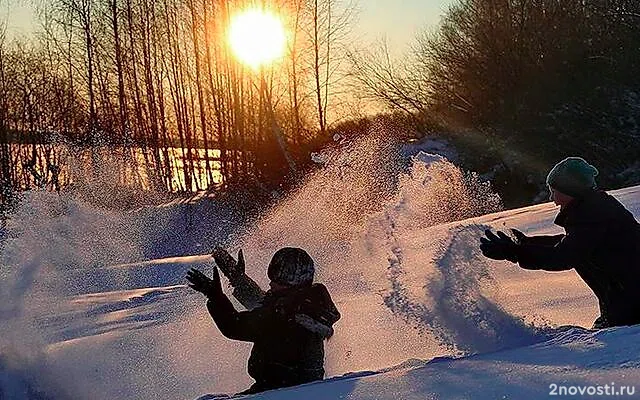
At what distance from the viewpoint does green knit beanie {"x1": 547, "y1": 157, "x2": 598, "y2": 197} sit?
13.2 feet

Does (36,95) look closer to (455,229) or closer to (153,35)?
(153,35)

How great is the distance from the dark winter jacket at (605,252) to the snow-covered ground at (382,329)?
0.32m

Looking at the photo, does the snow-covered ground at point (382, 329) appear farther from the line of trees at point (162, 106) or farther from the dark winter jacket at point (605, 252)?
the line of trees at point (162, 106)

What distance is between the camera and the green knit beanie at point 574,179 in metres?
4.02

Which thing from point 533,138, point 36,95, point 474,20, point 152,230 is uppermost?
point 474,20

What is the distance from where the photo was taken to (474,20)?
30.5m

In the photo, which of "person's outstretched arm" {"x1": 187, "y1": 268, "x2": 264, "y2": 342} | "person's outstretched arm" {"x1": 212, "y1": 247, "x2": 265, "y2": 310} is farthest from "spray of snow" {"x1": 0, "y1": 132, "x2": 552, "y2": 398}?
"person's outstretched arm" {"x1": 187, "y1": 268, "x2": 264, "y2": 342}

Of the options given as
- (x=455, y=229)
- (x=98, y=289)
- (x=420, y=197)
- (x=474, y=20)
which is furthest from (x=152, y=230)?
(x=455, y=229)

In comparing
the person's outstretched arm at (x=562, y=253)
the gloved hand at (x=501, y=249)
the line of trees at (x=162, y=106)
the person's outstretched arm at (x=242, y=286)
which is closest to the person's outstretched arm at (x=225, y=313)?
the person's outstretched arm at (x=242, y=286)

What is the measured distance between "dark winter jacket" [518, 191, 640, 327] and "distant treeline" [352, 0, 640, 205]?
20325 millimetres

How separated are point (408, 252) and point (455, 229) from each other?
98cm

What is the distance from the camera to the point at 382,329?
5086 mm

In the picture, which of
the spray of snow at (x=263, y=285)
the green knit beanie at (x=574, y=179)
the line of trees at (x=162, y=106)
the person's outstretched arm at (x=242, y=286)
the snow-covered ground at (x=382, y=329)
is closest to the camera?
the snow-covered ground at (x=382, y=329)

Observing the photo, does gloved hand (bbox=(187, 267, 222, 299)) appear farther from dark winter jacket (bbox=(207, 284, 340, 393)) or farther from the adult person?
the adult person
